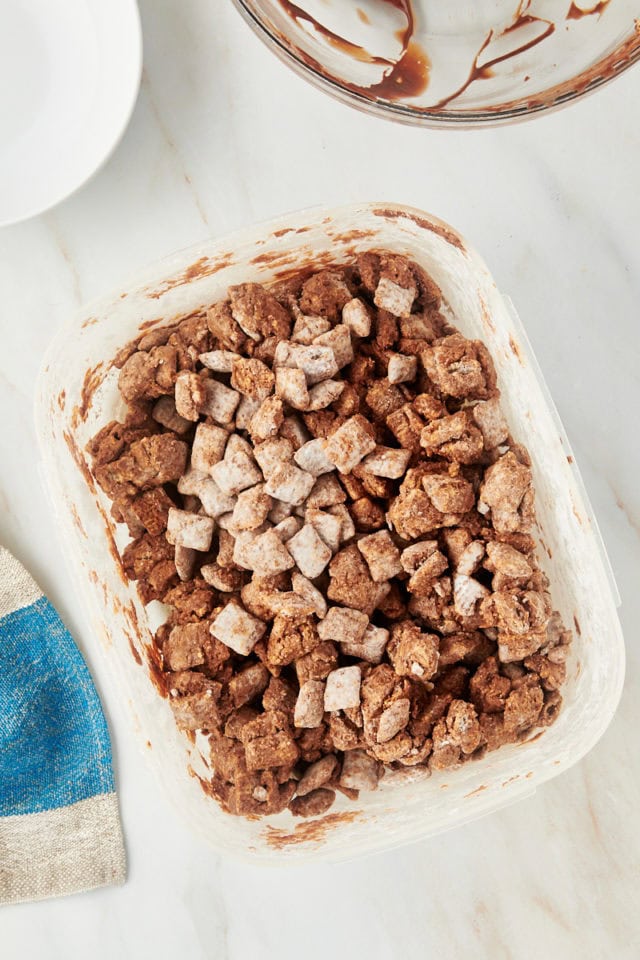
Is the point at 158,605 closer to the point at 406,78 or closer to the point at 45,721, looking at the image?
the point at 45,721

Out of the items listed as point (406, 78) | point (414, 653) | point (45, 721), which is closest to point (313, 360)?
point (414, 653)

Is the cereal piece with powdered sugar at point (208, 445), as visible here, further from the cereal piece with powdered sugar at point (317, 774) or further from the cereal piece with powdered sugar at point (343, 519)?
the cereal piece with powdered sugar at point (317, 774)

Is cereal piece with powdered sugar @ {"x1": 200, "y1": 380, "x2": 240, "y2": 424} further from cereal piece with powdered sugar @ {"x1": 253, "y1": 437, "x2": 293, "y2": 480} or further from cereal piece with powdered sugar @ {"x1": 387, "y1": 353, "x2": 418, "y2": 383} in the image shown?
cereal piece with powdered sugar @ {"x1": 387, "y1": 353, "x2": 418, "y2": 383}

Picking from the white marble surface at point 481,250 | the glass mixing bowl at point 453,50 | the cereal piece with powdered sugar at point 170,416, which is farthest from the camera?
the white marble surface at point 481,250

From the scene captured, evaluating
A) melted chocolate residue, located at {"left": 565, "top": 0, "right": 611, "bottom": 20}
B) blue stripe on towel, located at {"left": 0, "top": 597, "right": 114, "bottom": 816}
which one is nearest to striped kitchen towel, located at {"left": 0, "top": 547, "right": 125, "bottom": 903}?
blue stripe on towel, located at {"left": 0, "top": 597, "right": 114, "bottom": 816}

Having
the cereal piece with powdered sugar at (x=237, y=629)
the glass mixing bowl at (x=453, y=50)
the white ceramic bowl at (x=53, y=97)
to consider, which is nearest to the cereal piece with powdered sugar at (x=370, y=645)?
the cereal piece with powdered sugar at (x=237, y=629)

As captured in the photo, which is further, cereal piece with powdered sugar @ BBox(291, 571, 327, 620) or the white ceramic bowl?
the white ceramic bowl
